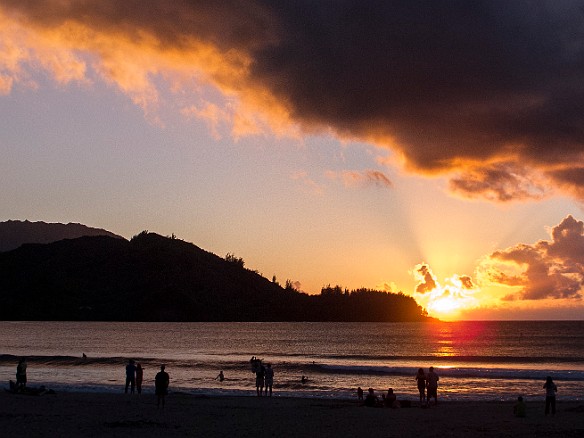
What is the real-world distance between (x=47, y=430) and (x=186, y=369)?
143 feet

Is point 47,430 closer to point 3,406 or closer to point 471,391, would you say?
point 3,406

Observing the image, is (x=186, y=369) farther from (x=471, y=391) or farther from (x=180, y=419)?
(x=180, y=419)

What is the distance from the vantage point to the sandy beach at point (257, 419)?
24.4 m

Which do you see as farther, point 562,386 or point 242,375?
point 242,375

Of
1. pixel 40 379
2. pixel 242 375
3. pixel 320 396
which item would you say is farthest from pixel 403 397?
pixel 40 379

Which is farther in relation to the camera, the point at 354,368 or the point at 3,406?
the point at 354,368

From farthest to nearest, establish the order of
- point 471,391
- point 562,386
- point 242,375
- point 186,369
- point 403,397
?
point 186,369 < point 242,375 < point 562,386 < point 471,391 < point 403,397

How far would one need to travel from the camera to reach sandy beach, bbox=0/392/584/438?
24.4m

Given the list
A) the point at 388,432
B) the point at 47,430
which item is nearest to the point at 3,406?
the point at 47,430

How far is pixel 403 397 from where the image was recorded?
40781 mm

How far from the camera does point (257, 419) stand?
28.0 m

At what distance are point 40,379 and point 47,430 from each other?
3043 cm

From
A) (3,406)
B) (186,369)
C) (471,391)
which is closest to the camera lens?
(3,406)

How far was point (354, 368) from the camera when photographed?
69.9 m
